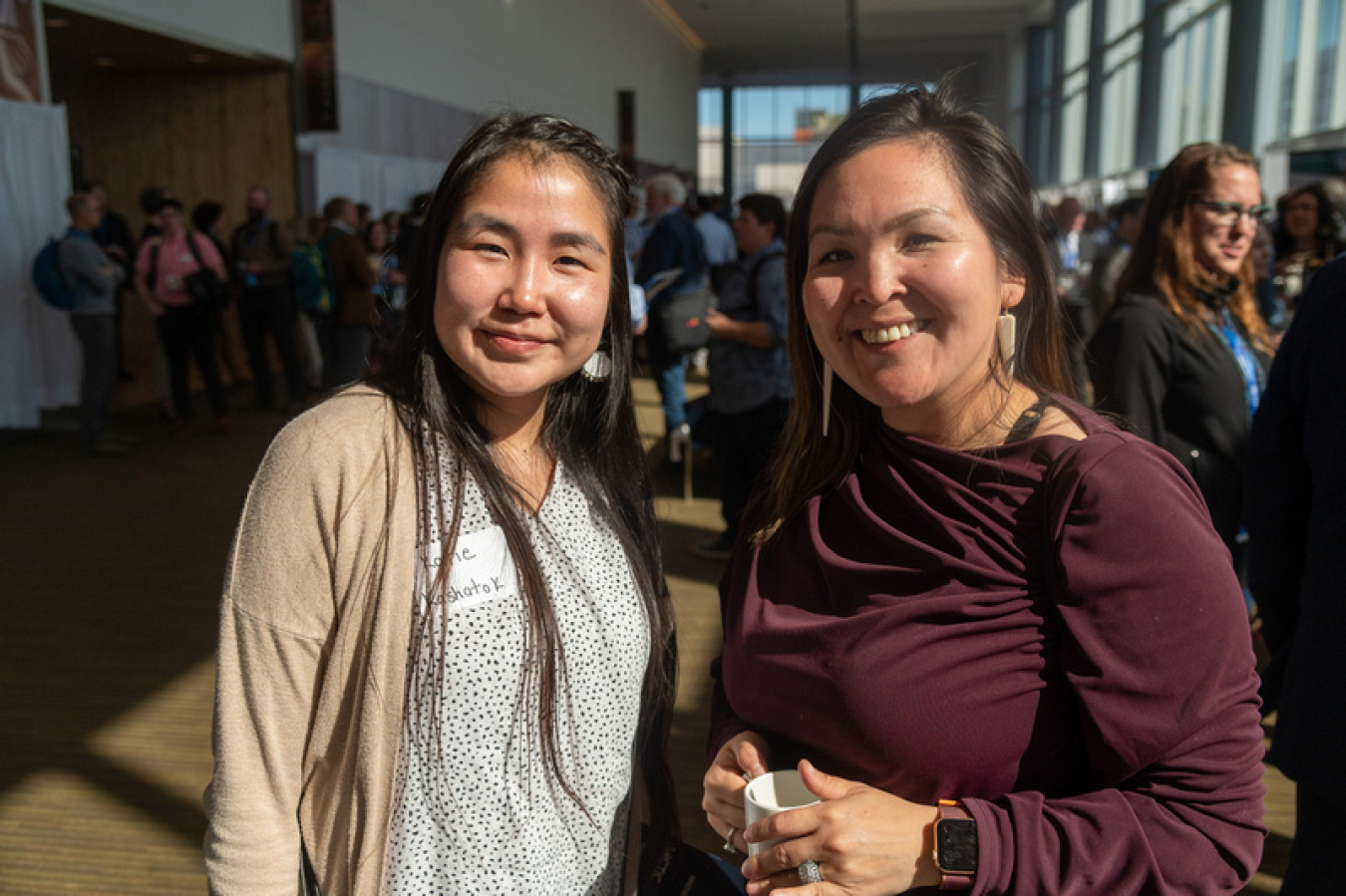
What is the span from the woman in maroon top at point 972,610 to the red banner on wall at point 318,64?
11.1 m

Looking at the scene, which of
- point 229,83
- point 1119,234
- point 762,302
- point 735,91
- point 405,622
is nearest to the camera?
point 405,622

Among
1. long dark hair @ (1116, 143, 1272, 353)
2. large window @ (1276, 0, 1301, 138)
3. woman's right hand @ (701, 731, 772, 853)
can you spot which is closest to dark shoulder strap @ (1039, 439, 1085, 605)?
woman's right hand @ (701, 731, 772, 853)

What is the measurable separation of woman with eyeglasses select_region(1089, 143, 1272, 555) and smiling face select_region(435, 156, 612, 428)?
1.80 m

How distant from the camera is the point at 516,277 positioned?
1247 mm

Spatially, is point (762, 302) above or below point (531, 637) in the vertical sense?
above

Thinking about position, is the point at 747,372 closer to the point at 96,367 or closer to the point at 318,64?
the point at 96,367

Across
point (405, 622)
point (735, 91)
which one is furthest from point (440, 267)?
point (735, 91)

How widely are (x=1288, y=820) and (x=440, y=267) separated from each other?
293cm

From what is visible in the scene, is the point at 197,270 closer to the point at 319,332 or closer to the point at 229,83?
the point at 319,332

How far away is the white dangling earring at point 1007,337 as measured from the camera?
1.13 m

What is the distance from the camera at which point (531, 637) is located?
49.1 inches

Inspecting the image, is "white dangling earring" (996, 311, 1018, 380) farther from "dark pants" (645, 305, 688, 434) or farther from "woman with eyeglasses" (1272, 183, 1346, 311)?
"dark pants" (645, 305, 688, 434)

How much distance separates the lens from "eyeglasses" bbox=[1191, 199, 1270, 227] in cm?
255

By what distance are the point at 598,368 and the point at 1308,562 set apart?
1.31m
